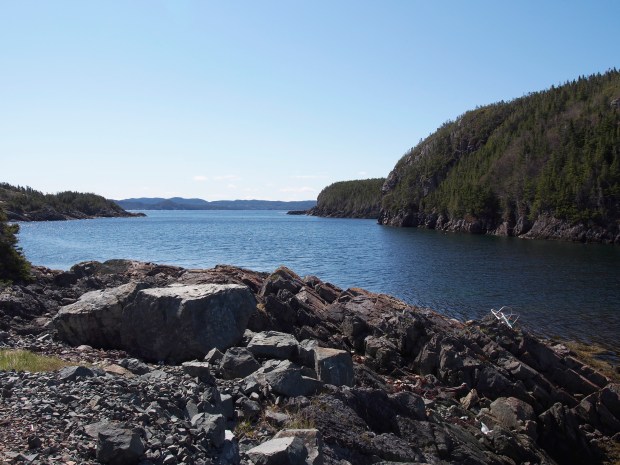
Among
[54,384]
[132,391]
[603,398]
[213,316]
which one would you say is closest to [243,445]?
[132,391]

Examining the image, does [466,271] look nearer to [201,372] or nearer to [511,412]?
[511,412]

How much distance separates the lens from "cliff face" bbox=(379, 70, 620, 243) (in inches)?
4168

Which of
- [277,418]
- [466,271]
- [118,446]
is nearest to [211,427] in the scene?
[118,446]

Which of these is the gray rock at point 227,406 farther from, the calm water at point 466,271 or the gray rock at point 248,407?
the calm water at point 466,271

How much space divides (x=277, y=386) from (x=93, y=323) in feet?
27.9

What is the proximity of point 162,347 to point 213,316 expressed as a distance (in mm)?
1875

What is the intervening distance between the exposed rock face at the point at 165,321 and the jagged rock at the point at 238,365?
194 centimetres

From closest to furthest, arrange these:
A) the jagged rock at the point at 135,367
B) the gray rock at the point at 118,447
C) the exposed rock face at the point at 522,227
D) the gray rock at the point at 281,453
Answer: the gray rock at the point at 118,447 < the gray rock at the point at 281,453 < the jagged rock at the point at 135,367 < the exposed rock face at the point at 522,227

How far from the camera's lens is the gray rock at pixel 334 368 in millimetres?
12750

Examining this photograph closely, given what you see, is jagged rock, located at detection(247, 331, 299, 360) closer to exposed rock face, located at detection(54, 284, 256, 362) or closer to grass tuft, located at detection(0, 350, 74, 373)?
exposed rock face, located at detection(54, 284, 256, 362)

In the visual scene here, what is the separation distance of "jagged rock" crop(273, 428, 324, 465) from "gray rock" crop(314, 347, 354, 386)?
12.0ft

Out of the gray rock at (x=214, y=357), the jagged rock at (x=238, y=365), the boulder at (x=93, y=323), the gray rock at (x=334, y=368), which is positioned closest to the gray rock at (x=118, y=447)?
the jagged rock at (x=238, y=365)

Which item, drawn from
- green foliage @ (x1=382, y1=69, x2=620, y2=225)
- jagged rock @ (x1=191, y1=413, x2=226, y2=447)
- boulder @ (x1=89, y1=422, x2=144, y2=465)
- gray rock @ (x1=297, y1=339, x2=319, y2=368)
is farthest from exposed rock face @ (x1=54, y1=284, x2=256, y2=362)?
green foliage @ (x1=382, y1=69, x2=620, y2=225)

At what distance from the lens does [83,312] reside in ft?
54.0
